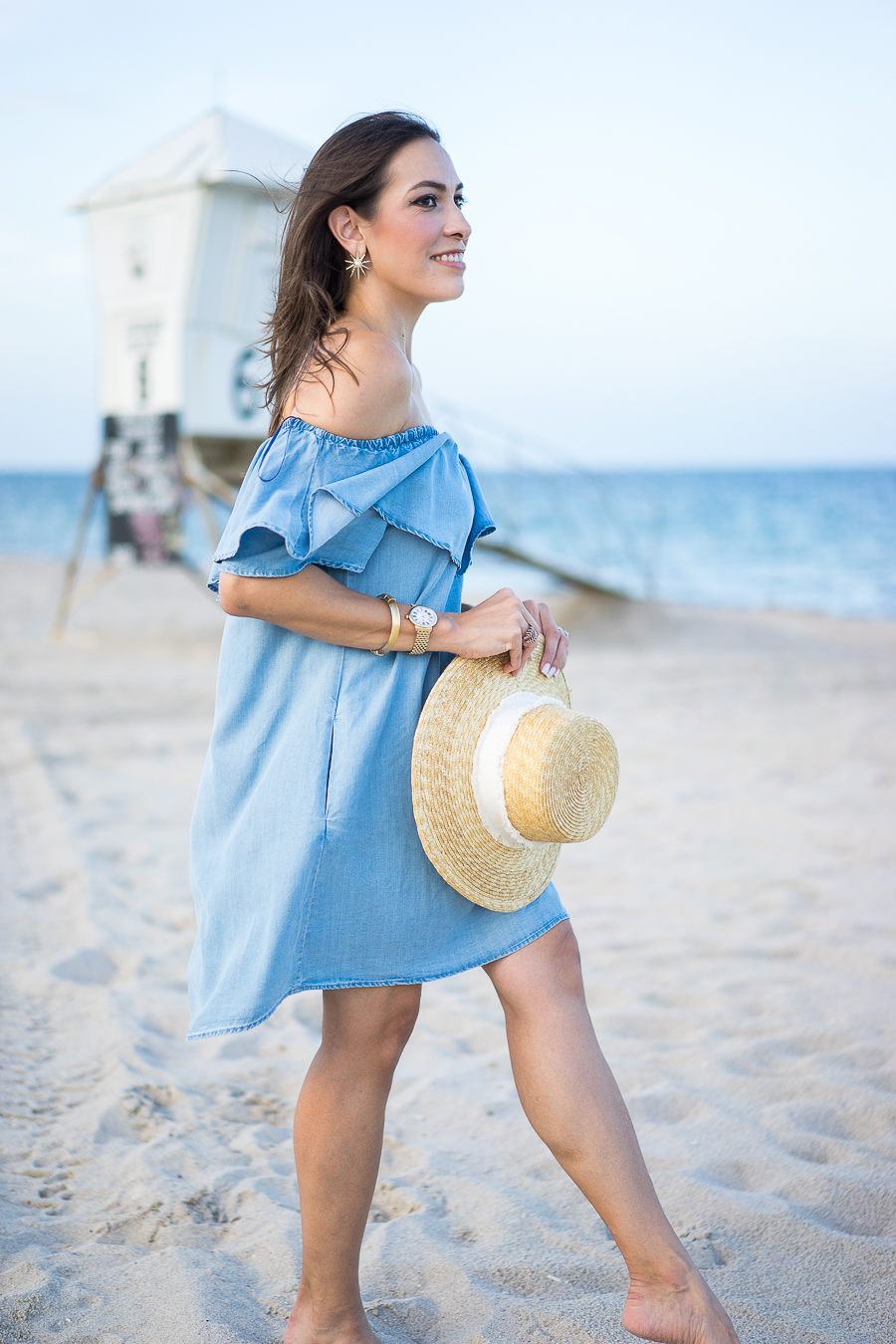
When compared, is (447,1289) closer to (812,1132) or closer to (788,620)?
(812,1132)

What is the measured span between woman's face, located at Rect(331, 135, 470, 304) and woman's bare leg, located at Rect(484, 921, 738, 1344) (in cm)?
92

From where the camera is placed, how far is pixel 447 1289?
1610mm

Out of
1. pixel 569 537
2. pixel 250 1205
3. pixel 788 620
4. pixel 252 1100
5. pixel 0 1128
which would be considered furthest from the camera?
pixel 569 537

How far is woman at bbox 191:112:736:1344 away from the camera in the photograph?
129 cm

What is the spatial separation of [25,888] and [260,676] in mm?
2371

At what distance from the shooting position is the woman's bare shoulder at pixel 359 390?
1.29m

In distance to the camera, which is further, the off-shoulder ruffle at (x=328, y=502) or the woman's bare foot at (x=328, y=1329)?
the woman's bare foot at (x=328, y=1329)

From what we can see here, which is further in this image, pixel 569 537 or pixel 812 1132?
pixel 569 537

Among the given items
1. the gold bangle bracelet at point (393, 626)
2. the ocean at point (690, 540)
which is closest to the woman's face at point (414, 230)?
the gold bangle bracelet at point (393, 626)

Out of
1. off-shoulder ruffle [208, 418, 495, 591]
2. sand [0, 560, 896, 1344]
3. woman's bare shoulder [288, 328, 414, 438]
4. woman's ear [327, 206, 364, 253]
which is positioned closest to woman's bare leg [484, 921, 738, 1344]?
sand [0, 560, 896, 1344]

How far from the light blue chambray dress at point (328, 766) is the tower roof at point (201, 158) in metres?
6.57

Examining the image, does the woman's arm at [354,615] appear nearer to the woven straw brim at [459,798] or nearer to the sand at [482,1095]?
the woven straw brim at [459,798]

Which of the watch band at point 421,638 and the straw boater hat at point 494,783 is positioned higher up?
the watch band at point 421,638

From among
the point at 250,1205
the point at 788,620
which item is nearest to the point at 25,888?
the point at 250,1205
